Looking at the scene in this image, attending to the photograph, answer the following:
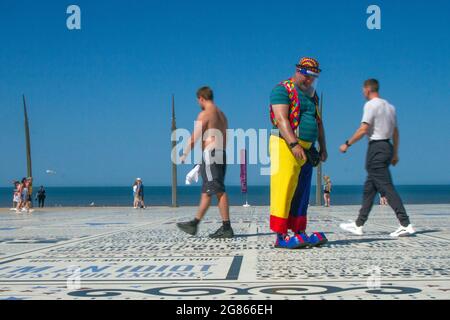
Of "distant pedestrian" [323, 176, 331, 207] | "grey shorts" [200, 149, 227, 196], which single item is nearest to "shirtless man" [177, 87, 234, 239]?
"grey shorts" [200, 149, 227, 196]

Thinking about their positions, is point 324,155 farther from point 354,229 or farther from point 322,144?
point 354,229

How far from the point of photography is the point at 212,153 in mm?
7801

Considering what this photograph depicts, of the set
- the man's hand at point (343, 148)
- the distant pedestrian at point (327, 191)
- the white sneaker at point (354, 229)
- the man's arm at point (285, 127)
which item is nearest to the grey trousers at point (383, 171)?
the white sneaker at point (354, 229)

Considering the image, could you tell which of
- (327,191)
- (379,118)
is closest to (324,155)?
(379,118)

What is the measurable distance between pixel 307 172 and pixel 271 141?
45 cm

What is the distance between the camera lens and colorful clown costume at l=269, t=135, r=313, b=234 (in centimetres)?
632

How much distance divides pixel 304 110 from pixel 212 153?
5.45 ft

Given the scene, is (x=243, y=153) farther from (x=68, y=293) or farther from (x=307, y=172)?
(x=68, y=293)

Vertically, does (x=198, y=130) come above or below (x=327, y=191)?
above

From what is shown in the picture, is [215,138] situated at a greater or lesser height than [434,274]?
greater

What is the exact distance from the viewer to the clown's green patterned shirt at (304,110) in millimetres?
6352

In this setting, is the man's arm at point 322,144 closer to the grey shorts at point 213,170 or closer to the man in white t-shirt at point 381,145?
the man in white t-shirt at point 381,145
